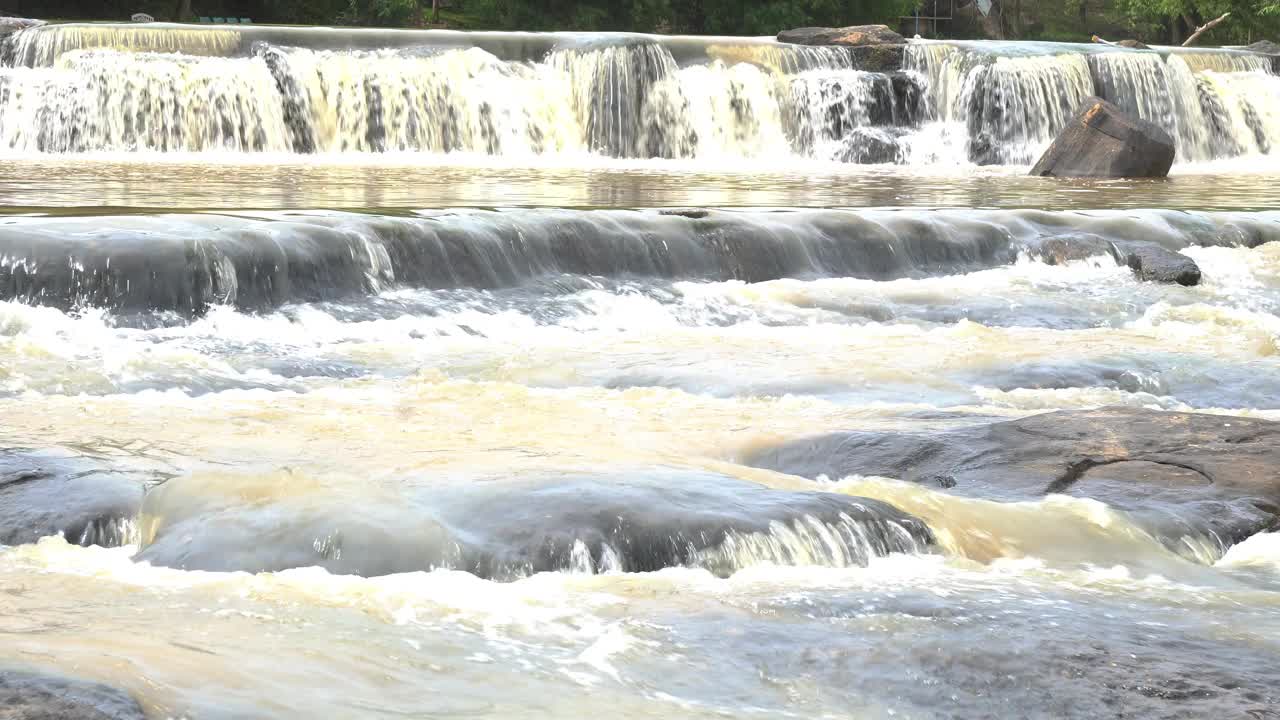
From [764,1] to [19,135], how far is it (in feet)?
66.6

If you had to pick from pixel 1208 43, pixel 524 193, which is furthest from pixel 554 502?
pixel 1208 43

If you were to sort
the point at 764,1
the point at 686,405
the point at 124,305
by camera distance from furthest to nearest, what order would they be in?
the point at 764,1
the point at 124,305
the point at 686,405

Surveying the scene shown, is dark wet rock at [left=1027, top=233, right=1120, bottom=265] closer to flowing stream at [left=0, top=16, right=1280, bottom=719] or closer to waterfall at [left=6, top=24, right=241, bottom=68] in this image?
flowing stream at [left=0, top=16, right=1280, bottom=719]

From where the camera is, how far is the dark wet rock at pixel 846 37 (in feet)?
A: 89.1

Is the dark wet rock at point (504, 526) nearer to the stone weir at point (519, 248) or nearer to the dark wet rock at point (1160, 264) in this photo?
the stone weir at point (519, 248)

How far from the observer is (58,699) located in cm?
333

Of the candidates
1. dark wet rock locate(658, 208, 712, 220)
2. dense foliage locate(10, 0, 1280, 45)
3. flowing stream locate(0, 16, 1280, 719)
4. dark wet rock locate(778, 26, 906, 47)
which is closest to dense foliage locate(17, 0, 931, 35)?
dense foliage locate(10, 0, 1280, 45)

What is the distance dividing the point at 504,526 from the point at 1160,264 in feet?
28.0

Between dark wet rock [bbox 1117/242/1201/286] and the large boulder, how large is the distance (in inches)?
302

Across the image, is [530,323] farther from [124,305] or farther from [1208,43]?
[1208,43]

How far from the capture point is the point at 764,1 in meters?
38.7

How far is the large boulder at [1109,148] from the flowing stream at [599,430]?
1.03 m

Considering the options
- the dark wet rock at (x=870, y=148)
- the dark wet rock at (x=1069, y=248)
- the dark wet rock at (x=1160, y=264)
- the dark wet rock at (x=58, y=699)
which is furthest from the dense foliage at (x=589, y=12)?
the dark wet rock at (x=58, y=699)

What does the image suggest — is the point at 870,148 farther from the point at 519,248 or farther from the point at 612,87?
the point at 519,248
